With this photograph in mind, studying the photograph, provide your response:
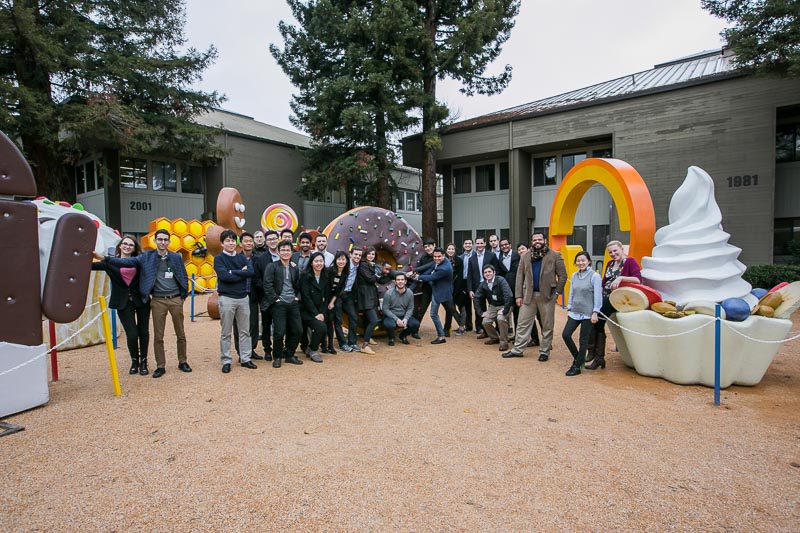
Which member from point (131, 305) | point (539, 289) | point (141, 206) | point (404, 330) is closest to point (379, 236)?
point (404, 330)

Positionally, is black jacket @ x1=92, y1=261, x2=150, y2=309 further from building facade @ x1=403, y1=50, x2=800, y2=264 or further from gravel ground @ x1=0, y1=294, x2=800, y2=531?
building facade @ x1=403, y1=50, x2=800, y2=264

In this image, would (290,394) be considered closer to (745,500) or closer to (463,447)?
(463,447)

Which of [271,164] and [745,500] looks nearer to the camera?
[745,500]

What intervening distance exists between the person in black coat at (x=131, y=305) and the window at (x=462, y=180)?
17.5m

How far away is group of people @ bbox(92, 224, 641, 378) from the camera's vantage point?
565cm

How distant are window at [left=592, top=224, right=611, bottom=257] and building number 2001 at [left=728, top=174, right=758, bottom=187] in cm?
454

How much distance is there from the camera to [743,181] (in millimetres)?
13484

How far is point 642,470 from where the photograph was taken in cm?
325

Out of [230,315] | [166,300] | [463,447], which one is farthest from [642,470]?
[166,300]

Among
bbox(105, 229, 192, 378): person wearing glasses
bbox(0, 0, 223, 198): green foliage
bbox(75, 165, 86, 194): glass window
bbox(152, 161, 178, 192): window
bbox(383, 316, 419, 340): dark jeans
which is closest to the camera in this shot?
bbox(105, 229, 192, 378): person wearing glasses

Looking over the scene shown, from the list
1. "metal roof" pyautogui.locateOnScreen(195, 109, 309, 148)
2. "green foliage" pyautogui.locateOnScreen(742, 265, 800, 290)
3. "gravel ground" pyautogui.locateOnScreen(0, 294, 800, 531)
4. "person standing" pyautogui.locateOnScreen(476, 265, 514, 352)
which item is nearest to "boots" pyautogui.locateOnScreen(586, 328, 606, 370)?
"gravel ground" pyautogui.locateOnScreen(0, 294, 800, 531)

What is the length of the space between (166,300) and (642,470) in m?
5.31

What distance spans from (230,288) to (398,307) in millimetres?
2840

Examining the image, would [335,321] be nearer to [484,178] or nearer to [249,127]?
[484,178]
